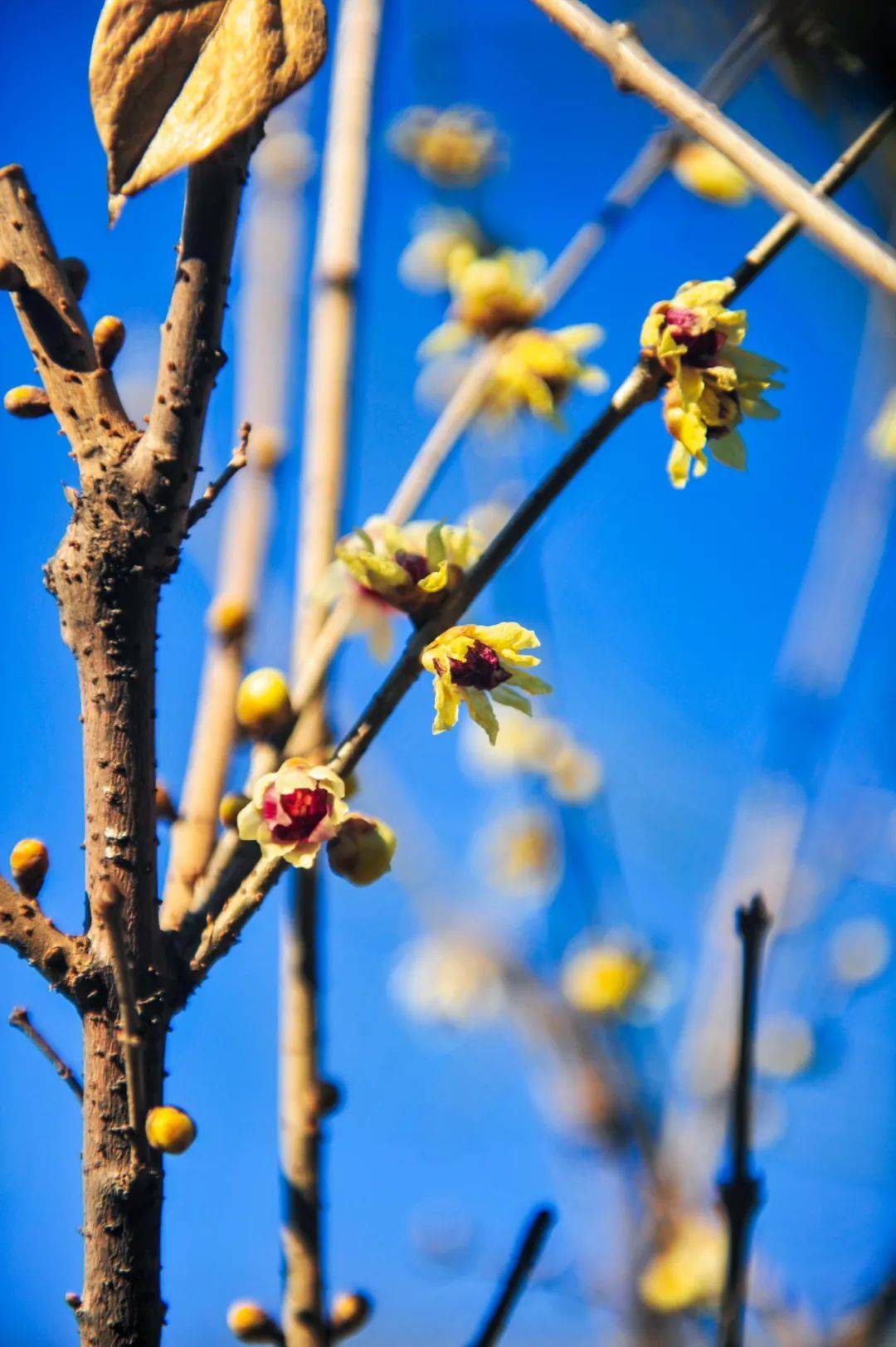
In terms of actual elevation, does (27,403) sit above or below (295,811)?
above

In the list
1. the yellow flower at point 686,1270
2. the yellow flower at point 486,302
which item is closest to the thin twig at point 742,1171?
the yellow flower at point 686,1270

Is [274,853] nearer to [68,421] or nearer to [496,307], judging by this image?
[68,421]

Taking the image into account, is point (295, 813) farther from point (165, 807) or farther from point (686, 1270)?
point (686, 1270)

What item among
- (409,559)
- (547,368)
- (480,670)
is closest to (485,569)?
(480,670)

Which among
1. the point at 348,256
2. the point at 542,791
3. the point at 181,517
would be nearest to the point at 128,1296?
the point at 181,517

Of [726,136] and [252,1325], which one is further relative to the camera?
[252,1325]

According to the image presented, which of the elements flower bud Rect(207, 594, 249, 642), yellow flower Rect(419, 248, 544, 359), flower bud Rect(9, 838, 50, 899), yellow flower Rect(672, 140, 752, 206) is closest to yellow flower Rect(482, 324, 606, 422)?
yellow flower Rect(419, 248, 544, 359)

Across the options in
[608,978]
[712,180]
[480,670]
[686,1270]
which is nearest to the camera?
[480,670]

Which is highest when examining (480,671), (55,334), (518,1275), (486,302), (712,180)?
(712,180)
